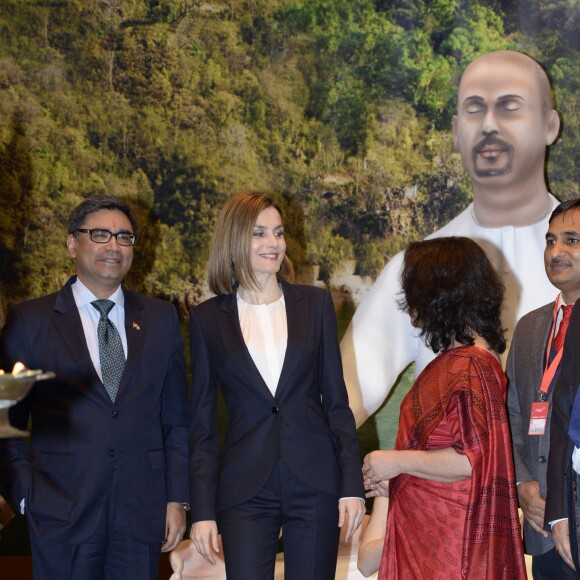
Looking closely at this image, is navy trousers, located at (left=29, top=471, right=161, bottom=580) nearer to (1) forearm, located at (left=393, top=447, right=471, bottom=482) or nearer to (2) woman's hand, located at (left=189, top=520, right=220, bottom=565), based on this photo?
(2) woman's hand, located at (left=189, top=520, right=220, bottom=565)

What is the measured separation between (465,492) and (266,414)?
25.8 inches

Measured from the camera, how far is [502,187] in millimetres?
4961

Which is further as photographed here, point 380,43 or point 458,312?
point 380,43

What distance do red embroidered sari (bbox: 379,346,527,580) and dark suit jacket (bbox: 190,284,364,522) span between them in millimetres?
256

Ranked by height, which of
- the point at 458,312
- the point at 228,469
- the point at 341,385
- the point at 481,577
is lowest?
the point at 481,577

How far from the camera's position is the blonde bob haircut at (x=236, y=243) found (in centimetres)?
291

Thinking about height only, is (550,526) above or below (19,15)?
below

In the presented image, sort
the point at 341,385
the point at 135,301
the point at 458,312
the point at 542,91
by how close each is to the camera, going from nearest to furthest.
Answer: the point at 458,312 < the point at 341,385 < the point at 135,301 < the point at 542,91

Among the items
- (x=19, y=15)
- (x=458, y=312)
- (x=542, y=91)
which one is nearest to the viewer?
(x=458, y=312)

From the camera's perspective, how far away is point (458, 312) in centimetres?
269

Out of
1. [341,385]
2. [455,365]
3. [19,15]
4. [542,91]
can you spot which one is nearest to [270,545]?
[341,385]

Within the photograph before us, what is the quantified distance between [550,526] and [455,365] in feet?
1.78

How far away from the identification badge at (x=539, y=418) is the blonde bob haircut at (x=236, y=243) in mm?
→ 1023

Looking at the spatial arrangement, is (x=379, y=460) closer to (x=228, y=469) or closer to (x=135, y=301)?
(x=228, y=469)
